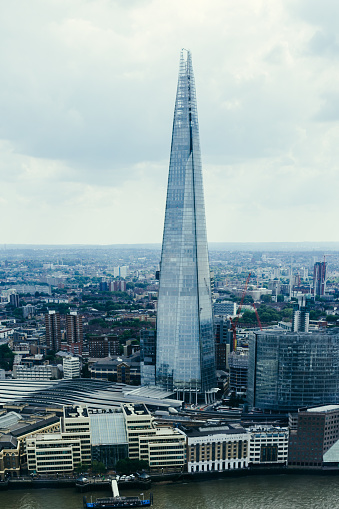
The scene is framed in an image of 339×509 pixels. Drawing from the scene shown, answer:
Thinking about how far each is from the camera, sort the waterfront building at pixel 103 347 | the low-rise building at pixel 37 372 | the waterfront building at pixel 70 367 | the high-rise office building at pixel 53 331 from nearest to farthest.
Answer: the waterfront building at pixel 70 367
the low-rise building at pixel 37 372
the waterfront building at pixel 103 347
the high-rise office building at pixel 53 331

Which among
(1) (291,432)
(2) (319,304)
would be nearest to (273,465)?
(1) (291,432)

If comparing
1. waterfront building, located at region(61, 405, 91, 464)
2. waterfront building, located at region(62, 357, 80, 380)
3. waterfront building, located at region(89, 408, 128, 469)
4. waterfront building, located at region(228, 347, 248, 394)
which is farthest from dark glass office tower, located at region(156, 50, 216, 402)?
waterfront building, located at region(61, 405, 91, 464)

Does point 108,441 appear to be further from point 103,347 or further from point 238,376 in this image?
point 103,347

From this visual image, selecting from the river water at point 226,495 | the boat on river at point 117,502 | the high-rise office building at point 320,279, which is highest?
the high-rise office building at point 320,279

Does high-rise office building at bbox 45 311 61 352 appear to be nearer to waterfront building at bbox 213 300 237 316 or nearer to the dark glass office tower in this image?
the dark glass office tower

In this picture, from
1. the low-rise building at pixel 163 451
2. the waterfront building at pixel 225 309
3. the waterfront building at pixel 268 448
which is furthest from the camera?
the waterfront building at pixel 225 309

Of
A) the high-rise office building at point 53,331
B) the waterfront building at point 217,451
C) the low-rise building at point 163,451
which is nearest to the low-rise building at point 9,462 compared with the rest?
the low-rise building at point 163,451

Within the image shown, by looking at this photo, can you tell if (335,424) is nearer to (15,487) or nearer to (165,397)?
(165,397)

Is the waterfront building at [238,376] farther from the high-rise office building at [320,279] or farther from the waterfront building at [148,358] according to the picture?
the high-rise office building at [320,279]
